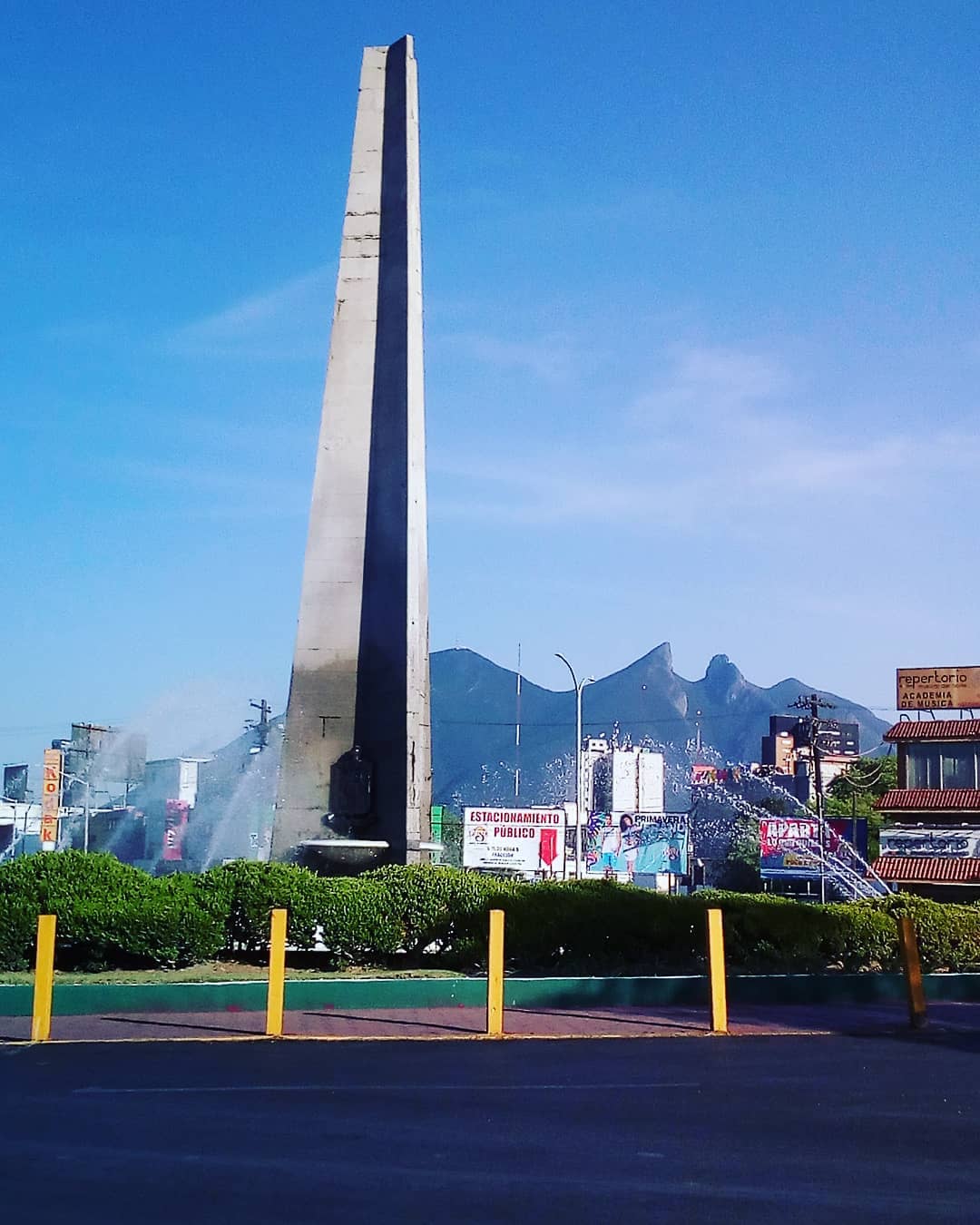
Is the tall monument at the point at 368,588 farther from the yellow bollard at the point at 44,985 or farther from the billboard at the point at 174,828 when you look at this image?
the billboard at the point at 174,828

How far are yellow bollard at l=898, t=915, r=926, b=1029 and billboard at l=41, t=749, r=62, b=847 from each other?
7927 centimetres

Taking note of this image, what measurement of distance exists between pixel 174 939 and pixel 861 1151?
10.9m

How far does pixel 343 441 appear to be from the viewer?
74.3ft

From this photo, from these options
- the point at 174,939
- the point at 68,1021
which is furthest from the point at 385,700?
the point at 68,1021

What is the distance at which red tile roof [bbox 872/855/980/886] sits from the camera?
207 feet

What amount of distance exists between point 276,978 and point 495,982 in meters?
2.14

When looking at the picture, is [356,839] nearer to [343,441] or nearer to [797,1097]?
[343,441]

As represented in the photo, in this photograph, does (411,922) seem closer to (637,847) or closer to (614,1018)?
(614,1018)

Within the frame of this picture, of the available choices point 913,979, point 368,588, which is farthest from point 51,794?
point 913,979

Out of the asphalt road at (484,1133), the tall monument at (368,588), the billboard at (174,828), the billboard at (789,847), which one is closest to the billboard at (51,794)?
the billboard at (174,828)

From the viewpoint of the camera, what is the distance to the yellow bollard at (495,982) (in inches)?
561

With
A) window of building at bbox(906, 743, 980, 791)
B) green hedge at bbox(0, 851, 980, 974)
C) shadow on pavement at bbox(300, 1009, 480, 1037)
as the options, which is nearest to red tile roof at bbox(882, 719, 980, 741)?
window of building at bbox(906, 743, 980, 791)

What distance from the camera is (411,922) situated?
61.2 feet

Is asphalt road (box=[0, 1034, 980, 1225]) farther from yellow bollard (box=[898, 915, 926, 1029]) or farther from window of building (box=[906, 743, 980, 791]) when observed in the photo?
window of building (box=[906, 743, 980, 791])
